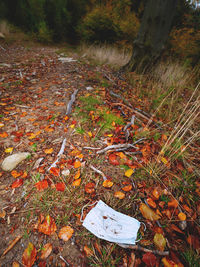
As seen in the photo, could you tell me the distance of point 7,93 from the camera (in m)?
2.51

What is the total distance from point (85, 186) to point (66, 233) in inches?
15.3

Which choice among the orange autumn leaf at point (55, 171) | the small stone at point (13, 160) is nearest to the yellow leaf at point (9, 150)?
the small stone at point (13, 160)

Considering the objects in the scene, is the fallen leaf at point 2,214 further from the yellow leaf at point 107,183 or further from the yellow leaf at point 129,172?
the yellow leaf at point 129,172

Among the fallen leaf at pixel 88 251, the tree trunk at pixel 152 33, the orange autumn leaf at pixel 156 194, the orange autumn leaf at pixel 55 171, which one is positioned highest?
the tree trunk at pixel 152 33

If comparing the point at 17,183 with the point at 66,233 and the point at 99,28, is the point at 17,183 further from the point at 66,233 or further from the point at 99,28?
the point at 99,28

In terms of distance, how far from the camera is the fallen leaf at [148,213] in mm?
1079

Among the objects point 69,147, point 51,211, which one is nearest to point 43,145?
point 69,147

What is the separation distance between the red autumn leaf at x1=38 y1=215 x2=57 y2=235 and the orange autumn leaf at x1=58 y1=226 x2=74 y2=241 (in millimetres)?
57

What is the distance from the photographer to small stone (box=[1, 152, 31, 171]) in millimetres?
→ 1333

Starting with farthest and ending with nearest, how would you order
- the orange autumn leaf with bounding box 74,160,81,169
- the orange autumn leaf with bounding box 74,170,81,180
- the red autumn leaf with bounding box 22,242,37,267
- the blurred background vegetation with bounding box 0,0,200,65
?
1. the blurred background vegetation with bounding box 0,0,200,65
2. the orange autumn leaf with bounding box 74,160,81,169
3. the orange autumn leaf with bounding box 74,170,81,180
4. the red autumn leaf with bounding box 22,242,37,267

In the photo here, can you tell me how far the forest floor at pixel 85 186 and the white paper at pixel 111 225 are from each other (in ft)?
0.13

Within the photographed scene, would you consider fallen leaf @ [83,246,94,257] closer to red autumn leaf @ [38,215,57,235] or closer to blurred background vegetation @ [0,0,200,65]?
red autumn leaf @ [38,215,57,235]

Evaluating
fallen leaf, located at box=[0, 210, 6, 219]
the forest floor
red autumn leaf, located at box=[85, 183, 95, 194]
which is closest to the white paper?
the forest floor

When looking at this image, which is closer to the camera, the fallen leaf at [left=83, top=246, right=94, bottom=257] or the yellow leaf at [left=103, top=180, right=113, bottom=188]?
the fallen leaf at [left=83, top=246, right=94, bottom=257]
